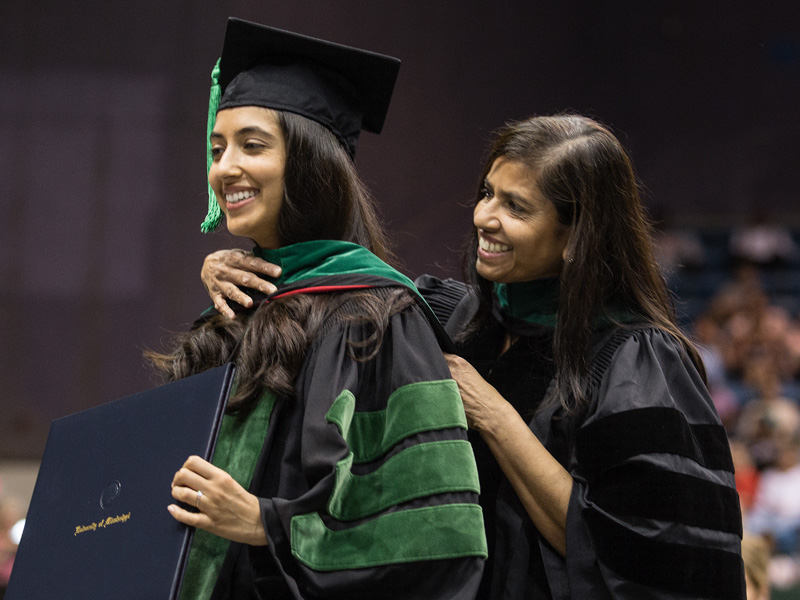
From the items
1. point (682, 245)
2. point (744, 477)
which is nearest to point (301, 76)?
point (744, 477)

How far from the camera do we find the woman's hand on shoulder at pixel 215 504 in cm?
156

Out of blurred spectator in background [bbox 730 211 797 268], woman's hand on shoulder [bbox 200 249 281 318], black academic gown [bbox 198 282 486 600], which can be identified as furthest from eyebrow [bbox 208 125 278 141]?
blurred spectator in background [bbox 730 211 797 268]

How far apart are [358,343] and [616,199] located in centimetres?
86

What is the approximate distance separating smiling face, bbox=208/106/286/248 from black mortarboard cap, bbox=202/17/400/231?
0.04 metres

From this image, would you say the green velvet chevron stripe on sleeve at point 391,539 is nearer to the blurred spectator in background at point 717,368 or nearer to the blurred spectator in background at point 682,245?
the blurred spectator in background at point 717,368

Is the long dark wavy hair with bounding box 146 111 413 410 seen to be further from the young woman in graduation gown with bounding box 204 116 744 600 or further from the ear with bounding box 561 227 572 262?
the ear with bounding box 561 227 572 262

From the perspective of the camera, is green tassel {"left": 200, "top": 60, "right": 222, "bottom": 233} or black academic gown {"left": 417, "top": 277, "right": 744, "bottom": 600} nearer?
black academic gown {"left": 417, "top": 277, "right": 744, "bottom": 600}

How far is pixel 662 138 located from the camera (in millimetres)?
6590

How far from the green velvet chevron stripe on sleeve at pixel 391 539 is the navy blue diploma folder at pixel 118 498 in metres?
0.21

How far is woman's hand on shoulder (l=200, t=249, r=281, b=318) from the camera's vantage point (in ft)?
6.44

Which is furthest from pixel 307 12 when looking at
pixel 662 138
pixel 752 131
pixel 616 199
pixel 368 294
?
pixel 752 131

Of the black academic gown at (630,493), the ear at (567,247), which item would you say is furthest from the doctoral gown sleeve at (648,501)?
the ear at (567,247)

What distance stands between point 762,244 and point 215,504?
6.95m

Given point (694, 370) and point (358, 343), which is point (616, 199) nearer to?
point (694, 370)
